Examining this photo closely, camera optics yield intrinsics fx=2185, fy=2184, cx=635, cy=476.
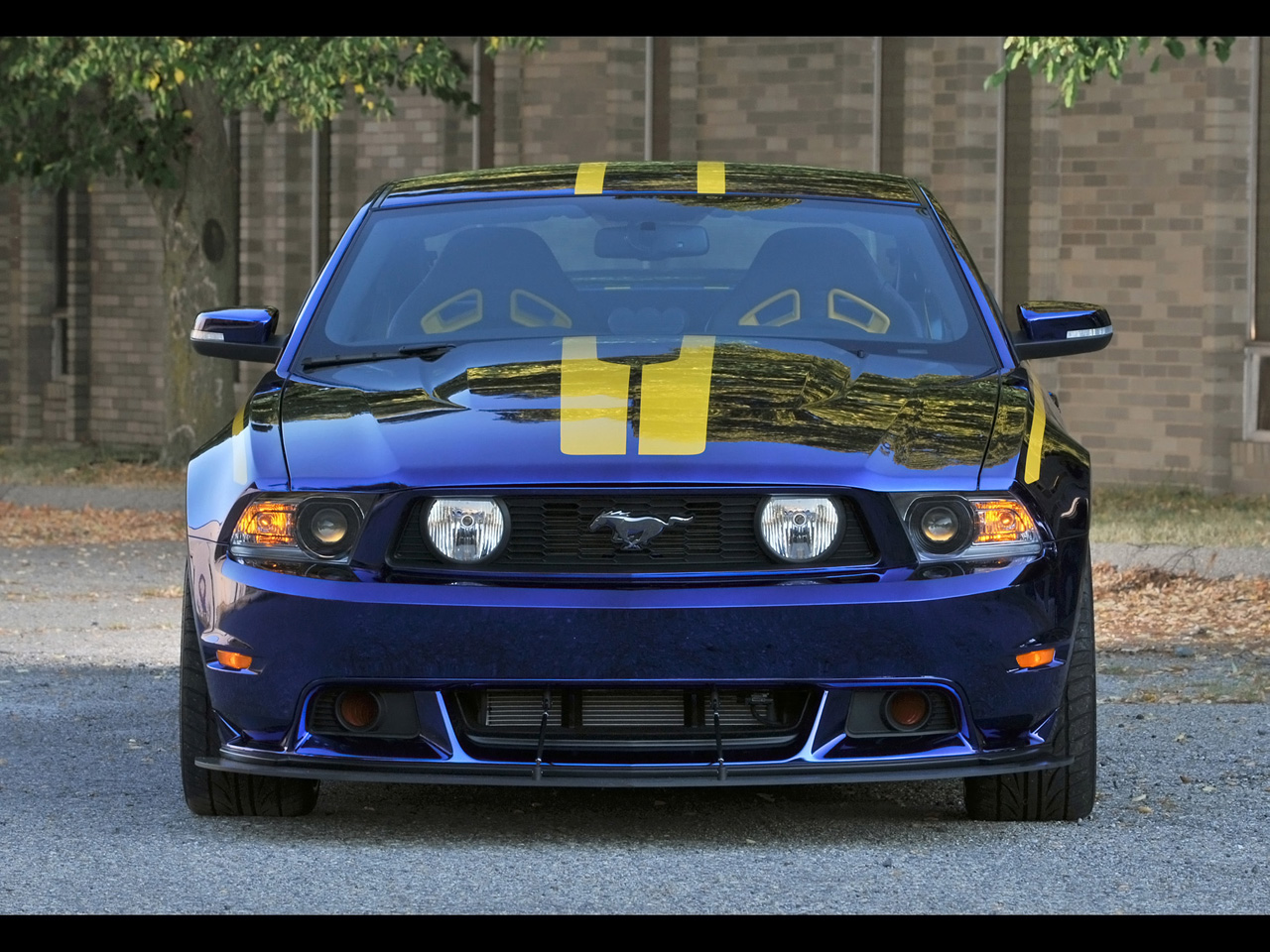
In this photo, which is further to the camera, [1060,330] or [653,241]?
[653,241]

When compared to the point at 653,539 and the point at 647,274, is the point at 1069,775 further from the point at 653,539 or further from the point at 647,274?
the point at 647,274

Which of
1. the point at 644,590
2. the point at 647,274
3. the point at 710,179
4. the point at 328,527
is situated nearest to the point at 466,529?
the point at 328,527

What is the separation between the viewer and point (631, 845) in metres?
4.97

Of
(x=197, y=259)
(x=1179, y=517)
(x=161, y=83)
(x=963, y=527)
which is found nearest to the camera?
(x=963, y=527)

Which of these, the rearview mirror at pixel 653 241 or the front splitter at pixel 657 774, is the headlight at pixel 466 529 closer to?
the front splitter at pixel 657 774

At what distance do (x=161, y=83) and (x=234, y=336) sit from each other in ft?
30.0

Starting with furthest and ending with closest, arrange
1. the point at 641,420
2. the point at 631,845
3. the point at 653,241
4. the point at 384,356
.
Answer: the point at 653,241, the point at 384,356, the point at 631,845, the point at 641,420

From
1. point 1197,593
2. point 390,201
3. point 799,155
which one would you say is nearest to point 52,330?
point 799,155

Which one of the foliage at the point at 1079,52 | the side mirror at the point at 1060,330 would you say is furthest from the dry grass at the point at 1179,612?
the side mirror at the point at 1060,330

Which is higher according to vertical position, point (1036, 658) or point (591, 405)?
point (591, 405)

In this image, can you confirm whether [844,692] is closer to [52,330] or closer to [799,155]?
[799,155]

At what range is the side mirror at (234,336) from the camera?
5988 mm

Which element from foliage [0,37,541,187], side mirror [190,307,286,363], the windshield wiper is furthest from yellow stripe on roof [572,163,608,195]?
foliage [0,37,541,187]

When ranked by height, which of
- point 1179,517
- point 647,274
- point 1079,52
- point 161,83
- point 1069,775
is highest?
point 161,83
